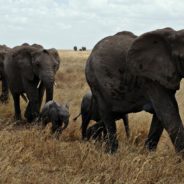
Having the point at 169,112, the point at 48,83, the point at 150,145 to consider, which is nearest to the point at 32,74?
the point at 48,83

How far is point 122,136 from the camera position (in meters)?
10.8

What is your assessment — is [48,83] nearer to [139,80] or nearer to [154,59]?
[139,80]

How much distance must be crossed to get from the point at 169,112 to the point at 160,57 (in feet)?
2.53

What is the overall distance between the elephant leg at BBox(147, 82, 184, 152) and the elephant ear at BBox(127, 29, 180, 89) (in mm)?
169

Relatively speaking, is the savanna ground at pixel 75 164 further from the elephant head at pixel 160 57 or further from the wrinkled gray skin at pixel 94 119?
the wrinkled gray skin at pixel 94 119

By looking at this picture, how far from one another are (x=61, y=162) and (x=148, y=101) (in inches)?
63.1

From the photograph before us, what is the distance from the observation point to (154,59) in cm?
727

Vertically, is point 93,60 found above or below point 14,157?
above

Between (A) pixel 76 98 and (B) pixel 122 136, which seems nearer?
(B) pixel 122 136

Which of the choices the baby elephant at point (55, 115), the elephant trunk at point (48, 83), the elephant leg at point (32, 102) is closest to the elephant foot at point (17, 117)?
the elephant leg at point (32, 102)

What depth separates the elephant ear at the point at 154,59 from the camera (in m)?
7.01

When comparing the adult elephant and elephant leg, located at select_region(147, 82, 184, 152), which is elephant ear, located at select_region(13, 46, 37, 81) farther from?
elephant leg, located at select_region(147, 82, 184, 152)

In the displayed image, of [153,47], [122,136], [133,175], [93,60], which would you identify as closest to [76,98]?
[122,136]

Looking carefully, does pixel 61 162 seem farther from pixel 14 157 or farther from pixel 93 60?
pixel 93 60
